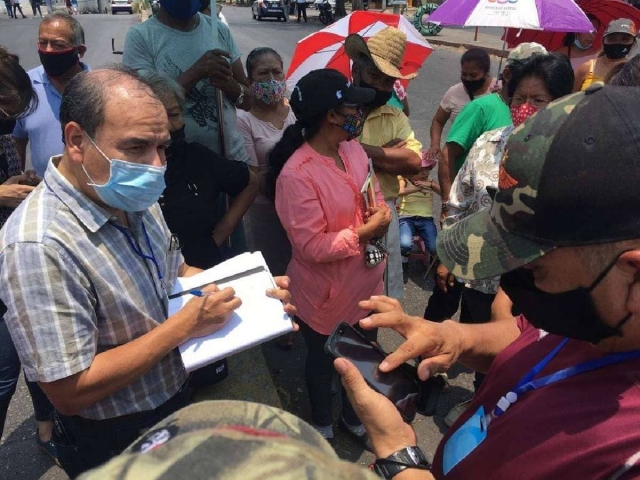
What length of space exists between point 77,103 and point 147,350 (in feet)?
2.51

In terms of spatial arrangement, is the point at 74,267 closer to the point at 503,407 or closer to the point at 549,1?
the point at 503,407

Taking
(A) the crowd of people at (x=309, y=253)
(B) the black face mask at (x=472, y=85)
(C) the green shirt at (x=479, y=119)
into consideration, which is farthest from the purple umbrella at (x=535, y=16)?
(C) the green shirt at (x=479, y=119)

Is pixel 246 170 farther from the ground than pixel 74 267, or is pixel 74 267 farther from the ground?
pixel 74 267

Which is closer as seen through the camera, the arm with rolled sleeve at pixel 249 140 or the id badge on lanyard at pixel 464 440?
the id badge on lanyard at pixel 464 440

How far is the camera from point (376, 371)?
1.43 metres

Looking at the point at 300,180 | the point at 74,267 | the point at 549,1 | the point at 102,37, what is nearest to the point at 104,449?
the point at 74,267

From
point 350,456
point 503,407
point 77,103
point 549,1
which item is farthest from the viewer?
point 549,1

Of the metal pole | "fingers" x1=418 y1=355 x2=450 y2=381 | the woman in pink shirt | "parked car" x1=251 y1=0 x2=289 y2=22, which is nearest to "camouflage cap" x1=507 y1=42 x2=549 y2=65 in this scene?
the woman in pink shirt

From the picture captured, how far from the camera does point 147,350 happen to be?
148 cm

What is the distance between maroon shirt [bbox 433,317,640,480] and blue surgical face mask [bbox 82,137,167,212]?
119 cm

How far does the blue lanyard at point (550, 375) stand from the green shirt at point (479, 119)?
208cm

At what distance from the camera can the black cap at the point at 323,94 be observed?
2248mm

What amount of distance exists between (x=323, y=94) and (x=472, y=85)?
8.91ft

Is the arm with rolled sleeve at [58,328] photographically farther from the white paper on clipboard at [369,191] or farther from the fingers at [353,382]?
the white paper on clipboard at [369,191]
